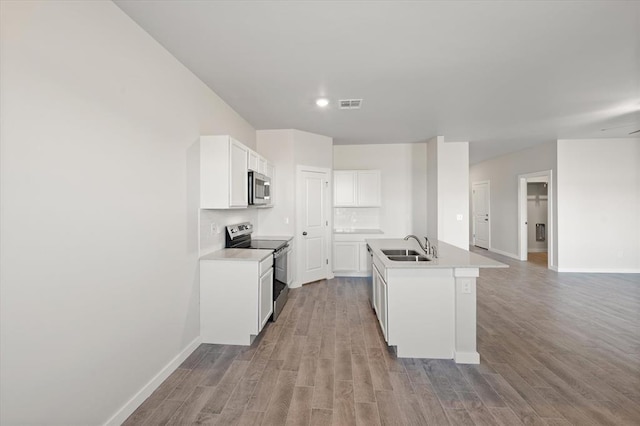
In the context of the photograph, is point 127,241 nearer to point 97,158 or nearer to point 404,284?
point 97,158

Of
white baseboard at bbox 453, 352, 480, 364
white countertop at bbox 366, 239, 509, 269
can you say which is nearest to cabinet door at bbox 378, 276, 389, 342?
white countertop at bbox 366, 239, 509, 269

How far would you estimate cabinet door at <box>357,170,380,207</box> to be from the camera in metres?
5.57

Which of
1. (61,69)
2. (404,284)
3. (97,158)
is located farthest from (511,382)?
(61,69)

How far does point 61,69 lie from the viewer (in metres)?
1.43

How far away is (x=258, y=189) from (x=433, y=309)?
96.8 inches

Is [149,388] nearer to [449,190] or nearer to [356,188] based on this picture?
[356,188]

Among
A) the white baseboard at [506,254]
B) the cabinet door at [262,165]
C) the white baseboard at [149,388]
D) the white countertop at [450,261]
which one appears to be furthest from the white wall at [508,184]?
the white baseboard at [149,388]

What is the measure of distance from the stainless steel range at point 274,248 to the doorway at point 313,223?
934 millimetres

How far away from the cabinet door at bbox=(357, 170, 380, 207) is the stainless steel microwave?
2226 millimetres

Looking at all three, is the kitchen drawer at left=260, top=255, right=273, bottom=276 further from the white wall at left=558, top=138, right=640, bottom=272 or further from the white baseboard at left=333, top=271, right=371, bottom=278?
the white wall at left=558, top=138, right=640, bottom=272

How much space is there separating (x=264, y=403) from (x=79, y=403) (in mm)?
1097

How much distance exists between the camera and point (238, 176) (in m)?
3.05

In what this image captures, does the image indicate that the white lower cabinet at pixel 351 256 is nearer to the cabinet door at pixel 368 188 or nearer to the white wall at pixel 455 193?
the cabinet door at pixel 368 188

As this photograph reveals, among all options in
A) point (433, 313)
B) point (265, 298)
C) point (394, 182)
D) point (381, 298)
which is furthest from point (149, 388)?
point (394, 182)
